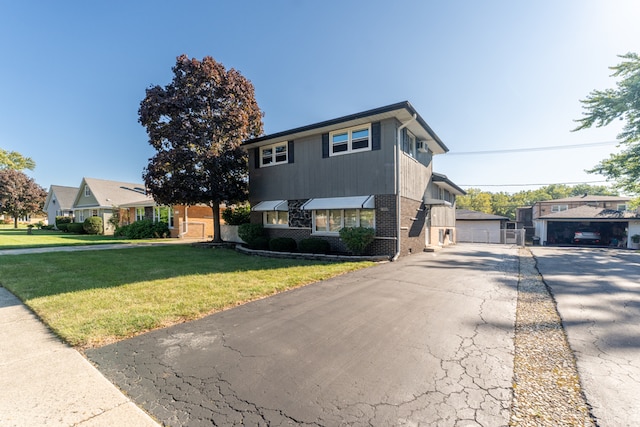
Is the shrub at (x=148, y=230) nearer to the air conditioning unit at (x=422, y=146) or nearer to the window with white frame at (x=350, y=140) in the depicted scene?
the window with white frame at (x=350, y=140)

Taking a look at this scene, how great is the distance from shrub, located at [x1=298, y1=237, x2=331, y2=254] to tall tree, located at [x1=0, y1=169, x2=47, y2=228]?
4364cm

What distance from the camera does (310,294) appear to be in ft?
19.6

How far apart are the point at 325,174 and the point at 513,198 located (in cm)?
7111

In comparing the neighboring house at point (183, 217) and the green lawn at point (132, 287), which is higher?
the neighboring house at point (183, 217)

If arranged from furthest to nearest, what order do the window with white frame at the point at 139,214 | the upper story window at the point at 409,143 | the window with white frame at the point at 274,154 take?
the window with white frame at the point at 139,214 → the window with white frame at the point at 274,154 → the upper story window at the point at 409,143

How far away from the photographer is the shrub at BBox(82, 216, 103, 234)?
26109mm

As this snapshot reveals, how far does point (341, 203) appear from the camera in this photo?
11.8 metres

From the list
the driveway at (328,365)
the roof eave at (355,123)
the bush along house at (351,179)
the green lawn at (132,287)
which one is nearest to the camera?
the driveway at (328,365)

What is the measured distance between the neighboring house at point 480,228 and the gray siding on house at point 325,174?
2118 cm

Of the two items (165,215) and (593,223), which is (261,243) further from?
(593,223)

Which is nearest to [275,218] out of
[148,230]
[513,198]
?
[148,230]

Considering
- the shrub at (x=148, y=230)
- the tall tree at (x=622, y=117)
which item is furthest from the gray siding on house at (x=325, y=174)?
the tall tree at (x=622, y=117)

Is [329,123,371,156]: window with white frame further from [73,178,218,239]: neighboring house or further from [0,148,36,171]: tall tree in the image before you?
[0,148,36,171]: tall tree

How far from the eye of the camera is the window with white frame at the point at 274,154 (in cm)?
1449
